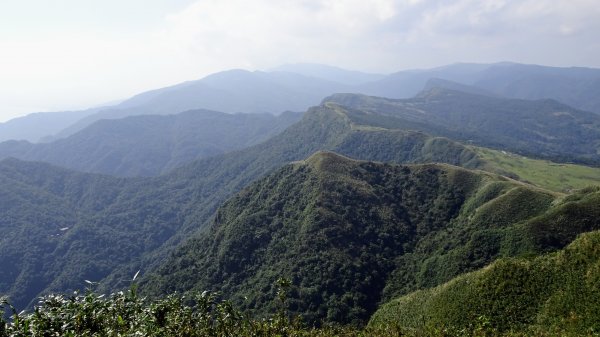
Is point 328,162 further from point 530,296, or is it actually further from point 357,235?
point 530,296

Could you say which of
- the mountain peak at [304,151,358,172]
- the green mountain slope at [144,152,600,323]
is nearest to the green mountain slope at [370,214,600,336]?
the green mountain slope at [144,152,600,323]

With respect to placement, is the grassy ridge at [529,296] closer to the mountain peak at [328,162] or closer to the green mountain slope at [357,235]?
the green mountain slope at [357,235]

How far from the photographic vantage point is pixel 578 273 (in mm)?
75125

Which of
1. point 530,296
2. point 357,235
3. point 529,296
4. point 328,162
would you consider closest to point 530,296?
point 530,296

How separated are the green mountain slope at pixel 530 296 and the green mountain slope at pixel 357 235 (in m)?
29.6

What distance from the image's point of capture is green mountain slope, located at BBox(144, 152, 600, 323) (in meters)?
120

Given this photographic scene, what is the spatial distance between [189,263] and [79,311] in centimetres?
14256

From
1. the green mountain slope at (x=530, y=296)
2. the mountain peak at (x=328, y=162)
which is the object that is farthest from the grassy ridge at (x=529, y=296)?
the mountain peak at (x=328, y=162)

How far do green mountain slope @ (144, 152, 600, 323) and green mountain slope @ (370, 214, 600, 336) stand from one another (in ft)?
97.1

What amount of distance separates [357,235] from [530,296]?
72.6 m

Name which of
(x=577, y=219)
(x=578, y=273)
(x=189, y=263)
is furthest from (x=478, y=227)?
(x=189, y=263)

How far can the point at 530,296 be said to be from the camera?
252 feet

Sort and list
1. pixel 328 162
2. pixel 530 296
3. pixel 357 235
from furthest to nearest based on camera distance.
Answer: pixel 328 162, pixel 357 235, pixel 530 296

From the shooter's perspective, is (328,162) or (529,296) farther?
(328,162)
